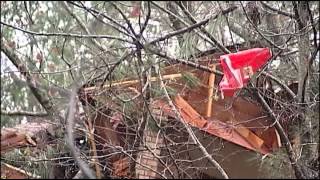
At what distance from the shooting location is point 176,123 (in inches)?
176

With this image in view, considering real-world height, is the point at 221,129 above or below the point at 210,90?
below

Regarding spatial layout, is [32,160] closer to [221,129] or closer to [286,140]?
[221,129]

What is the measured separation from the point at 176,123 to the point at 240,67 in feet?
2.68

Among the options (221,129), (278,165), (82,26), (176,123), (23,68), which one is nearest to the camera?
(176,123)

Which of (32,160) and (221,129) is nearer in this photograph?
(32,160)

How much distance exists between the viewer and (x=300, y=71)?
14.7 feet

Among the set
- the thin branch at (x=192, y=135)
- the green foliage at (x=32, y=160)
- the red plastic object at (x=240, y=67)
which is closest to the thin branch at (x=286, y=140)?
the red plastic object at (x=240, y=67)

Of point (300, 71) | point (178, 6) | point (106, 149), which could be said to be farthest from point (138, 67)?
point (300, 71)

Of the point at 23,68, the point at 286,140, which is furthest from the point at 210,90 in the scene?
the point at 23,68

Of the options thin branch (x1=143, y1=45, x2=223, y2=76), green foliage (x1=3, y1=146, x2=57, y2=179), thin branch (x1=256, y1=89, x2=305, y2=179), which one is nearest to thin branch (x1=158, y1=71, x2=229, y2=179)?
thin branch (x1=143, y1=45, x2=223, y2=76)

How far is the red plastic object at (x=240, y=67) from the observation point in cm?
389

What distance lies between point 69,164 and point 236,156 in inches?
116

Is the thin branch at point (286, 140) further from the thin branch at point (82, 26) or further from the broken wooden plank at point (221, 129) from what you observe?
the thin branch at point (82, 26)

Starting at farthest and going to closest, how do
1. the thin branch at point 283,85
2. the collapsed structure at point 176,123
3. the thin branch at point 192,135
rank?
1. the thin branch at point 283,85
2. the collapsed structure at point 176,123
3. the thin branch at point 192,135
